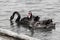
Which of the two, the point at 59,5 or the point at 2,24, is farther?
the point at 59,5

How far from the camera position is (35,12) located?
15.2m

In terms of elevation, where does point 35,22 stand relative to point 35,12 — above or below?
below

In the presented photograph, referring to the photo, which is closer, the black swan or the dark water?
the dark water

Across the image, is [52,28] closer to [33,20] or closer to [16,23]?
[33,20]

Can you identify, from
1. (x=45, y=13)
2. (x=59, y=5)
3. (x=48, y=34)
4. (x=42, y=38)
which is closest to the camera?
(x=42, y=38)

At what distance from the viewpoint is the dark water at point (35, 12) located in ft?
36.0

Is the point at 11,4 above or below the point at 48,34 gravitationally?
above

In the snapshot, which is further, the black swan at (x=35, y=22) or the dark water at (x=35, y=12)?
the black swan at (x=35, y=22)

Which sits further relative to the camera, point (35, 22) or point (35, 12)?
point (35, 12)

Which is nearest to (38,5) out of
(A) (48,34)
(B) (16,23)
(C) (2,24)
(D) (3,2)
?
(D) (3,2)

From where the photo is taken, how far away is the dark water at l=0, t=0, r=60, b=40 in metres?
11.0

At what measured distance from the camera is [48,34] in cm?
1096

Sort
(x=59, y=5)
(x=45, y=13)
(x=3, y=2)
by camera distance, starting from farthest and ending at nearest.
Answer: (x=3, y=2)
(x=59, y=5)
(x=45, y=13)

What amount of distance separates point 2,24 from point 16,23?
1.16m
